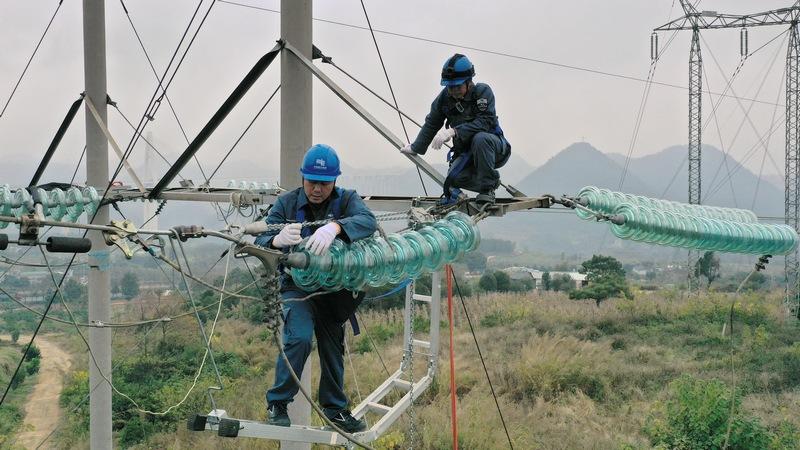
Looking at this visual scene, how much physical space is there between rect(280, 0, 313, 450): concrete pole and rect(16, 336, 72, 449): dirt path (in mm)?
15026

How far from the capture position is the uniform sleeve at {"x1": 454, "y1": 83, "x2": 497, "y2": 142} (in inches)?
233

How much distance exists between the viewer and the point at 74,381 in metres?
22.2

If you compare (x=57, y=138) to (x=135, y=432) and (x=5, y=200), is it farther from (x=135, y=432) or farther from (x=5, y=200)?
(x=135, y=432)

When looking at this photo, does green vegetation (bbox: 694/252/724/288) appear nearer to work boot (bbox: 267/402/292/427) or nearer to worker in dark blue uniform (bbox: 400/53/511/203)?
worker in dark blue uniform (bbox: 400/53/511/203)

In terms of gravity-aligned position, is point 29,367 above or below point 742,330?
below

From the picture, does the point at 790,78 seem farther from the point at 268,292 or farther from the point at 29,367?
the point at 29,367

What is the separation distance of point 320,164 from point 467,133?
1.82m

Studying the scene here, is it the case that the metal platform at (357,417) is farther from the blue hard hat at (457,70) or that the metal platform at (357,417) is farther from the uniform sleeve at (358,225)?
the blue hard hat at (457,70)

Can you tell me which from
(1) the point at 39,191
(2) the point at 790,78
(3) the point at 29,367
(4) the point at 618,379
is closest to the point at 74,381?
(3) the point at 29,367

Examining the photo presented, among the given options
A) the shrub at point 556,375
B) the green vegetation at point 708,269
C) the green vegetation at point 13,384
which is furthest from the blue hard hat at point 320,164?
the green vegetation at point 708,269

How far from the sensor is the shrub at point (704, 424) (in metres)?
12.8

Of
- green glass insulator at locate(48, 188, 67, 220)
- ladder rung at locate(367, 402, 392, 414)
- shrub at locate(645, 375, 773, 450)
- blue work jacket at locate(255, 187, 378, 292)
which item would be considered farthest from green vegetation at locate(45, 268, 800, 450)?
blue work jacket at locate(255, 187, 378, 292)

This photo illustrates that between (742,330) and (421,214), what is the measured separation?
21695 mm

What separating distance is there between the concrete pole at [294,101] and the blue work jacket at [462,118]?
0.93 m
